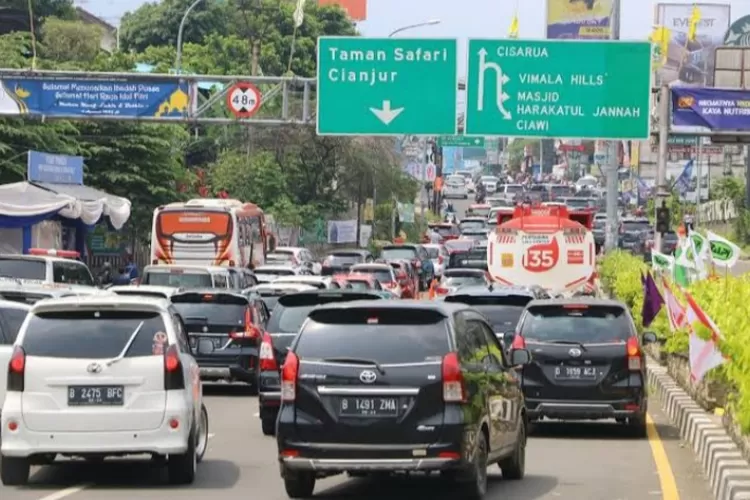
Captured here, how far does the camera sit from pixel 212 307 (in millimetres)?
25469

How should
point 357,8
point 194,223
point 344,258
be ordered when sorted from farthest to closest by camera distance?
point 357,8 < point 344,258 < point 194,223

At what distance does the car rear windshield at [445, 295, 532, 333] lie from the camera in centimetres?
2522

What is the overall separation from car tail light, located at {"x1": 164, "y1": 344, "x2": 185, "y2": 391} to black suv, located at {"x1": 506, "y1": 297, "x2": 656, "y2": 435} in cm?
622

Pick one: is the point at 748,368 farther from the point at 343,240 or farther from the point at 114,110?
the point at 343,240

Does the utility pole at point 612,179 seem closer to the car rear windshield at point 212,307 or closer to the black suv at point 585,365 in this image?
the car rear windshield at point 212,307

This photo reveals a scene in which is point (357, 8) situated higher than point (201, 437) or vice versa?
point (357, 8)

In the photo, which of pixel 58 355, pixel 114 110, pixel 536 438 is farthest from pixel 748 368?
pixel 114 110

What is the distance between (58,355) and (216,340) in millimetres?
10882

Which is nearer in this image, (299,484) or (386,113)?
(299,484)

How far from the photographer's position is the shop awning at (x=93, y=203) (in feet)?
144

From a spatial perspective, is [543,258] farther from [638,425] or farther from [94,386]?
[94,386]

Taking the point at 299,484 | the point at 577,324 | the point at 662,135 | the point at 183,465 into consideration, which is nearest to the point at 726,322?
the point at 577,324

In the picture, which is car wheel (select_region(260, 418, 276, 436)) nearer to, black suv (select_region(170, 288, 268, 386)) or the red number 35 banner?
black suv (select_region(170, 288, 268, 386))

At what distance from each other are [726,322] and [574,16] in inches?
3096
